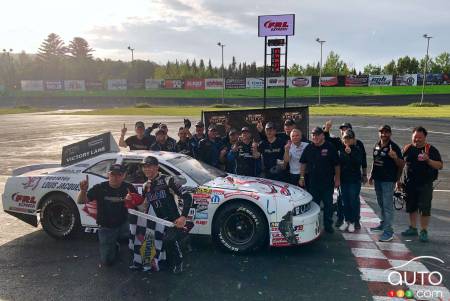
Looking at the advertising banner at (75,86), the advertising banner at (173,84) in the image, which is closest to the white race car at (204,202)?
the advertising banner at (173,84)

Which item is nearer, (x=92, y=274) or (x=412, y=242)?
(x=92, y=274)

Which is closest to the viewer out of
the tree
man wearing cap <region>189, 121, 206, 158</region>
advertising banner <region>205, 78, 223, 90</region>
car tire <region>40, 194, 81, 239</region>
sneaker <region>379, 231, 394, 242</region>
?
sneaker <region>379, 231, 394, 242</region>

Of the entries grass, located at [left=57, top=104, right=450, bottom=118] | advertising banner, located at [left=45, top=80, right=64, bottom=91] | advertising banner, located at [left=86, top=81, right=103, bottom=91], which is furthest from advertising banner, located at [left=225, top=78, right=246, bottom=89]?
advertising banner, located at [left=45, top=80, right=64, bottom=91]

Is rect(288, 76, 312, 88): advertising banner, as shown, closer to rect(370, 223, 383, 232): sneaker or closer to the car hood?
rect(370, 223, 383, 232): sneaker

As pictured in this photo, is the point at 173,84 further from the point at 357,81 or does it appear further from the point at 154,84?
the point at 357,81

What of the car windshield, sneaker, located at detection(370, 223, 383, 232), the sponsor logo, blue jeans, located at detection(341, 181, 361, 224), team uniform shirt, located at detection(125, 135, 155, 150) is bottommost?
sneaker, located at detection(370, 223, 383, 232)

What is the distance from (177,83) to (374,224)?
63541 mm

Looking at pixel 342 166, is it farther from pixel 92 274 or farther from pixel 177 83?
pixel 177 83

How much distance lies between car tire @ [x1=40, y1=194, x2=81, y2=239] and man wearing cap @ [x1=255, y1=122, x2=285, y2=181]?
3.37 m

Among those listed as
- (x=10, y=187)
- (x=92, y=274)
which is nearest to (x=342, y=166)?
(x=92, y=274)

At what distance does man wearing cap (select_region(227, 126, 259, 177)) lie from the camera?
7281 millimetres

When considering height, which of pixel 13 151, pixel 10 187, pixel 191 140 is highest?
pixel 191 140

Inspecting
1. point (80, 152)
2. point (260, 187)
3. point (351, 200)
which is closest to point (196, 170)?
point (260, 187)

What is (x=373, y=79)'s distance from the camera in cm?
5747
